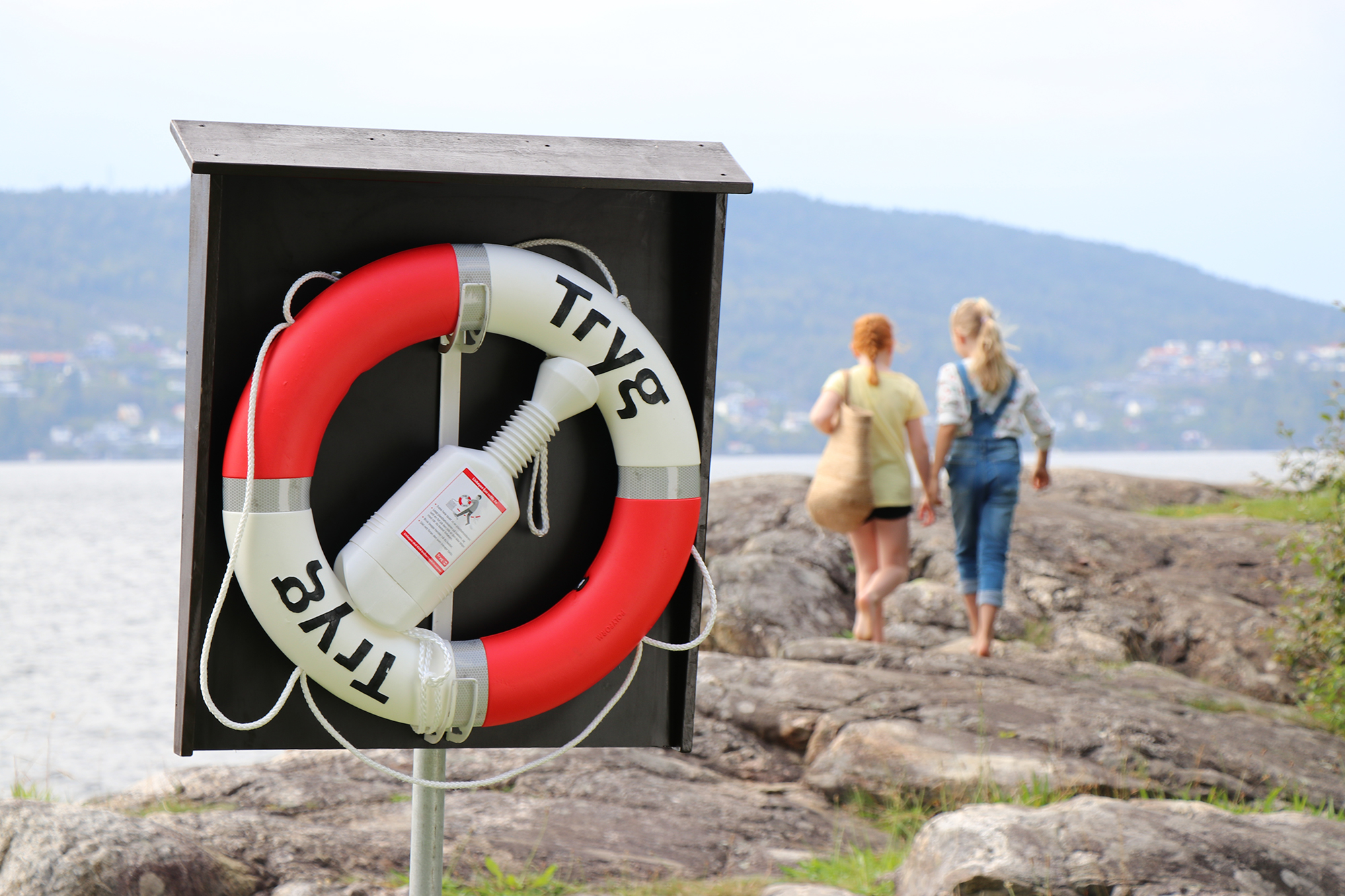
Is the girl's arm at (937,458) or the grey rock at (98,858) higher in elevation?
the girl's arm at (937,458)

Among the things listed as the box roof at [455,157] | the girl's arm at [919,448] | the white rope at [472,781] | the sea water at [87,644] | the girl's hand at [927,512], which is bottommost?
the sea water at [87,644]

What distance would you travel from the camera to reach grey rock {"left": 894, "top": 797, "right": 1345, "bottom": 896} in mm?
1984

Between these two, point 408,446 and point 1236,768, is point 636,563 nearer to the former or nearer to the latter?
point 408,446

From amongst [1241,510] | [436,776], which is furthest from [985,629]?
[1241,510]

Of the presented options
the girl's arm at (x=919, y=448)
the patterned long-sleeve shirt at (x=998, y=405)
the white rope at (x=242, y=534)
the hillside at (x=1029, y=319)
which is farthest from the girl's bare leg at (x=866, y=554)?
the hillside at (x=1029, y=319)

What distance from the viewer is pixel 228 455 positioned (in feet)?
4.90

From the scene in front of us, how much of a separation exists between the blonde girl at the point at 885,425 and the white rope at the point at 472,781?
2468 millimetres

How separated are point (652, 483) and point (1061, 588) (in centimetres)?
420

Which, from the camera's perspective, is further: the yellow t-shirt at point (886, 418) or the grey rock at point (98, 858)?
the yellow t-shirt at point (886, 418)

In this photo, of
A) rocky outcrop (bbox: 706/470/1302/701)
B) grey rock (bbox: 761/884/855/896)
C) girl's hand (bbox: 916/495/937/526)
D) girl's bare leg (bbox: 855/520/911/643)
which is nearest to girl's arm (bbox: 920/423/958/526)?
girl's hand (bbox: 916/495/937/526)

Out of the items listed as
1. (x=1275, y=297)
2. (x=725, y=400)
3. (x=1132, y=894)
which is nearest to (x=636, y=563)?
(x=1132, y=894)

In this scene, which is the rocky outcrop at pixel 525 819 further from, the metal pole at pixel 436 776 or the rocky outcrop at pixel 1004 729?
the metal pole at pixel 436 776

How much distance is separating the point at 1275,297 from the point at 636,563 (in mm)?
88343

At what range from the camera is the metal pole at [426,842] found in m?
1.69
